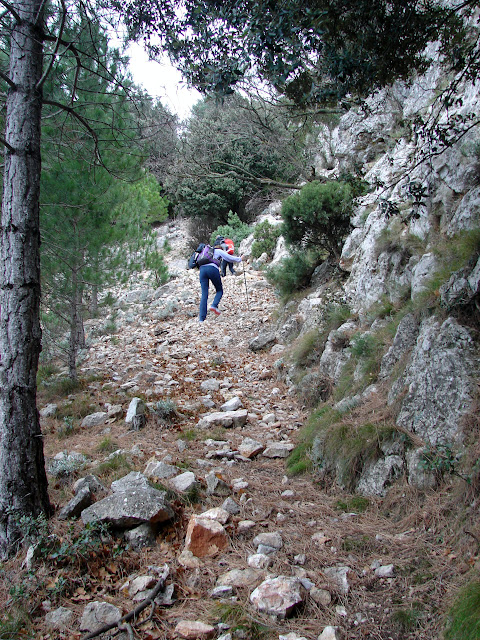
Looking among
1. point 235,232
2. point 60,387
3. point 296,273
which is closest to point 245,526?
point 60,387

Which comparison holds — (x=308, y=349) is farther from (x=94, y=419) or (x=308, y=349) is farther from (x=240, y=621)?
(x=240, y=621)

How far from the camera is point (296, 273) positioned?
9195 mm

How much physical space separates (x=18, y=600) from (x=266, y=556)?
4.88 feet

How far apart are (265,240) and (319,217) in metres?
6.63

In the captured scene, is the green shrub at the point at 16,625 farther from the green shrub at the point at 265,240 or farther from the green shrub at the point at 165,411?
the green shrub at the point at 265,240

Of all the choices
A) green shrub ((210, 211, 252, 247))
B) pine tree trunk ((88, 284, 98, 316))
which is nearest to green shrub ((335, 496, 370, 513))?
pine tree trunk ((88, 284, 98, 316))

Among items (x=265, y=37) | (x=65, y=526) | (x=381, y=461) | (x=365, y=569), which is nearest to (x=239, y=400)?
(x=381, y=461)

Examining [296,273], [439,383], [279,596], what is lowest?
[279,596]

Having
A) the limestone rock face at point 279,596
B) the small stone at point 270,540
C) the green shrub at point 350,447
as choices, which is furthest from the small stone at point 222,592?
the green shrub at point 350,447

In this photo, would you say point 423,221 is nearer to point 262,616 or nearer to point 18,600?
point 262,616

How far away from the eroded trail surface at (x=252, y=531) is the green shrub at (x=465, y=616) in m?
0.13

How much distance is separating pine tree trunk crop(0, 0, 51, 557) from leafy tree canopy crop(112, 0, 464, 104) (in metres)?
1.16

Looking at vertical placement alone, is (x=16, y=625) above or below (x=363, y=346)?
below

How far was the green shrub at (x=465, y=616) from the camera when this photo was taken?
73.7 inches
